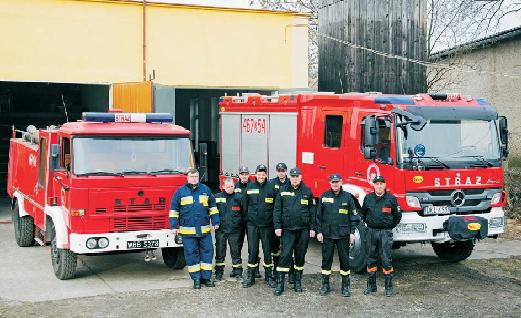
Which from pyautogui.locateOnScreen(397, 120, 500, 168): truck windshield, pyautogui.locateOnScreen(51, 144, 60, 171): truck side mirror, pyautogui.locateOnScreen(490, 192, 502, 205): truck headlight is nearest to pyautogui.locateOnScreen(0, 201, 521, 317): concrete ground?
pyautogui.locateOnScreen(490, 192, 502, 205): truck headlight

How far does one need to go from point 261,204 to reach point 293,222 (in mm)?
595

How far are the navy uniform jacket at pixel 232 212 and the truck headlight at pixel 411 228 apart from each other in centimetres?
232

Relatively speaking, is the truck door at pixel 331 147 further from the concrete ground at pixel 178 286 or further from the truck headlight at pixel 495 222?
the truck headlight at pixel 495 222

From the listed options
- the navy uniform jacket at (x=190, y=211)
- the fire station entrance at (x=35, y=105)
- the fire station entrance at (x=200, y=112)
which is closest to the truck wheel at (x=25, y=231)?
the navy uniform jacket at (x=190, y=211)

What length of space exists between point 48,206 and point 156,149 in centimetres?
209

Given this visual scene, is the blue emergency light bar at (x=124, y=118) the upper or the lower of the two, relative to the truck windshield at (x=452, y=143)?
upper

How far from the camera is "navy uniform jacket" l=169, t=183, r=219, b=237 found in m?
9.80

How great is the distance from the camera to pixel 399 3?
1855 centimetres

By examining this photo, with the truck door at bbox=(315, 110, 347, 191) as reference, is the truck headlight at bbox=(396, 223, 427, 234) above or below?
below

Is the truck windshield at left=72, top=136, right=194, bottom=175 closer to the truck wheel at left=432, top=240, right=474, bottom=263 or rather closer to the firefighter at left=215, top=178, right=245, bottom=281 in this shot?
the firefighter at left=215, top=178, right=245, bottom=281

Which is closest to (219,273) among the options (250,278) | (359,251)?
(250,278)

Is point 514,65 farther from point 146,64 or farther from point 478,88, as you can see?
point 146,64

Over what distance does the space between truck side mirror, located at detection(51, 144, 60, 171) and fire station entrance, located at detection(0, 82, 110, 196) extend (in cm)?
1380

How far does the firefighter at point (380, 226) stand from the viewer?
9.68 metres
